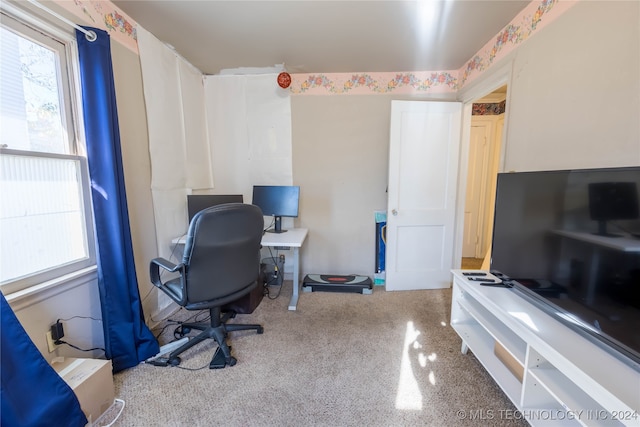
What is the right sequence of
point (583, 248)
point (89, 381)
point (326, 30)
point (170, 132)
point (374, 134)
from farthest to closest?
point (374, 134) < point (170, 132) < point (326, 30) < point (89, 381) < point (583, 248)

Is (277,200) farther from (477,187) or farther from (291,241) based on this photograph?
(477,187)

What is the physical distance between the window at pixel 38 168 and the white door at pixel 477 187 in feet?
13.6

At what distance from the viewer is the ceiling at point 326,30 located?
1.65 meters

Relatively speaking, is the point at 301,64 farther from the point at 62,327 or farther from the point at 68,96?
the point at 62,327

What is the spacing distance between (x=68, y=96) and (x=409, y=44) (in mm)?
2447

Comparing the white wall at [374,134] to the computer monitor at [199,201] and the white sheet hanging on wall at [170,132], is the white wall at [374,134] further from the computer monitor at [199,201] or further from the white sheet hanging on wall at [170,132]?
the computer monitor at [199,201]

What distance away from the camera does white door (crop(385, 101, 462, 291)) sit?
8.26 feet

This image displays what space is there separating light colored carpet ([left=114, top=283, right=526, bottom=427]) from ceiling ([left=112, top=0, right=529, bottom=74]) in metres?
2.35

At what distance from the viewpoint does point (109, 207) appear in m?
1.49

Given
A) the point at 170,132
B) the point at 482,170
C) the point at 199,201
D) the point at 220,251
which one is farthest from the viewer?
the point at 482,170

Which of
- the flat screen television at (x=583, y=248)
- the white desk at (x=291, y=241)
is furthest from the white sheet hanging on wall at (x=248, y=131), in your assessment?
the flat screen television at (x=583, y=248)

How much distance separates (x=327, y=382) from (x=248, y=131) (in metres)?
A: 2.49

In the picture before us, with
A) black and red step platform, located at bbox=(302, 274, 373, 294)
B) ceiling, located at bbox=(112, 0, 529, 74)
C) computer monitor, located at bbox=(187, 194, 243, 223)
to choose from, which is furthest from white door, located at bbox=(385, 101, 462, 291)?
computer monitor, located at bbox=(187, 194, 243, 223)

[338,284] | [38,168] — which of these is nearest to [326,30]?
[38,168]
